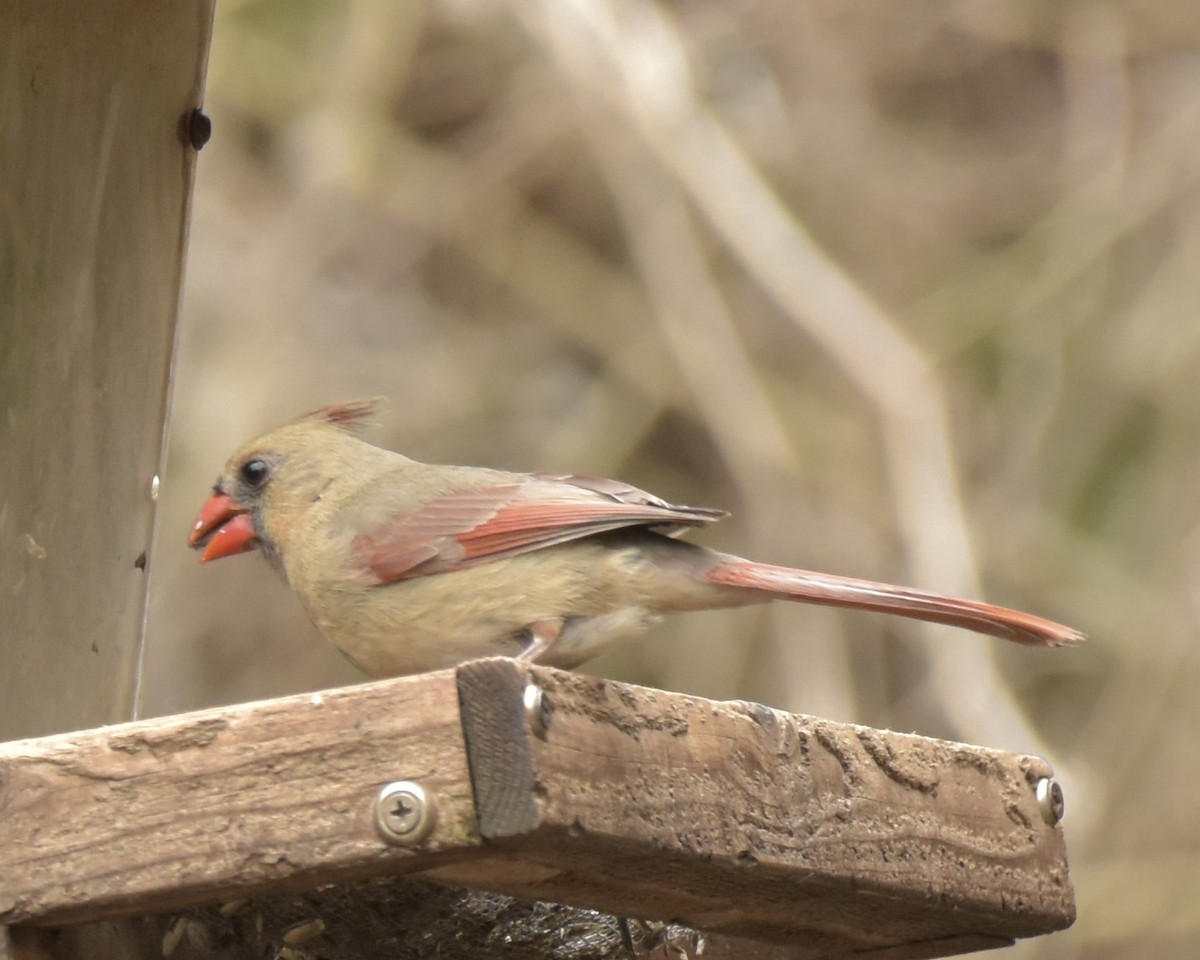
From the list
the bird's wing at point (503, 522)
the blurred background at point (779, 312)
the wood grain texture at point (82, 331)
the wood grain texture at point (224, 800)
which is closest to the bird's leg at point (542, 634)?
the bird's wing at point (503, 522)

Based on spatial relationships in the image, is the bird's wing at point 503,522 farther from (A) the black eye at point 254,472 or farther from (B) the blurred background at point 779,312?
(B) the blurred background at point 779,312

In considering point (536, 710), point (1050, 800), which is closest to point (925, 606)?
point (1050, 800)

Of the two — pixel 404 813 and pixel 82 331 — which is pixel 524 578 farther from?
pixel 404 813

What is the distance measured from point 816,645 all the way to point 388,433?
1292 mm

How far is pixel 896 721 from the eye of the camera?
17.8ft

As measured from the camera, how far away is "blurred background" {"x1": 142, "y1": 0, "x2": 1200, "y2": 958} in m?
5.09

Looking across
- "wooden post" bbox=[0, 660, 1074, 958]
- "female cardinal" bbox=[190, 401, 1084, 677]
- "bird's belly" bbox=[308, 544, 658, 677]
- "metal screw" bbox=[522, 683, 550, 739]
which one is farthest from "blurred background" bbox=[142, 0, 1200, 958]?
"metal screw" bbox=[522, 683, 550, 739]

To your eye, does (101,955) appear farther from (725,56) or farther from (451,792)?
(725,56)

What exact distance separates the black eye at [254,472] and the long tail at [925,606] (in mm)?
935

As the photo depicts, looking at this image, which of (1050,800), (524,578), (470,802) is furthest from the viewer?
(524,578)

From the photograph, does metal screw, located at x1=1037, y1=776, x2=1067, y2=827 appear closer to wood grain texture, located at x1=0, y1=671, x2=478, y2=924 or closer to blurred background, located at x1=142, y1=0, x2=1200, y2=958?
wood grain texture, located at x1=0, y1=671, x2=478, y2=924

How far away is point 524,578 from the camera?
269 cm

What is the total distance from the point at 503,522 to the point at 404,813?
0.91 m

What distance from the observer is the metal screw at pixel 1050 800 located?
8.40 ft
